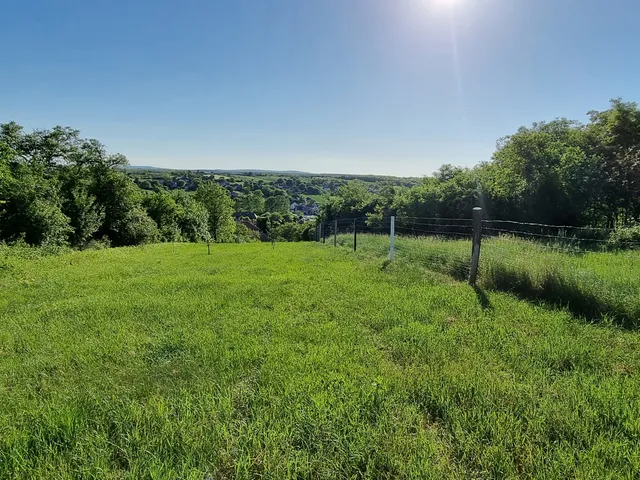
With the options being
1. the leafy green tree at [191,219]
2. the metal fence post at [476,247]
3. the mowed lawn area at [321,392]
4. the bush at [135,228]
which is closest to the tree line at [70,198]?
the bush at [135,228]

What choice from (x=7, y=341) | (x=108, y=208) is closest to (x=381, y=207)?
(x=108, y=208)

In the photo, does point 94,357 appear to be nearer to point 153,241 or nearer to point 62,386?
point 62,386

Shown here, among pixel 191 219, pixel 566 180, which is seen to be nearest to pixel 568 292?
pixel 566 180

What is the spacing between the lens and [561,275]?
5.14m

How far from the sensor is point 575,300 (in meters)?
4.79

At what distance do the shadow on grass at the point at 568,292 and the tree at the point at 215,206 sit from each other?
4019 centimetres

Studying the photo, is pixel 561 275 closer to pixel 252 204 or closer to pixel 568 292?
pixel 568 292

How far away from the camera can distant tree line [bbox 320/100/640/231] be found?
19.8 meters

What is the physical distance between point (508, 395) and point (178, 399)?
2.65m

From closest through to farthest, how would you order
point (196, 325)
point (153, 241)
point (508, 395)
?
point (508, 395) < point (196, 325) < point (153, 241)

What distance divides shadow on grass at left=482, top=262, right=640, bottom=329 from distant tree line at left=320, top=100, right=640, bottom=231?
1685 centimetres

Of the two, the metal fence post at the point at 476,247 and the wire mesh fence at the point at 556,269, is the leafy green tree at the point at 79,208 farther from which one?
the metal fence post at the point at 476,247

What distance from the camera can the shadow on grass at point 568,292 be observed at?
4258 mm

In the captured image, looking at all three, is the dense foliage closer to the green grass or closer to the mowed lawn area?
the green grass
